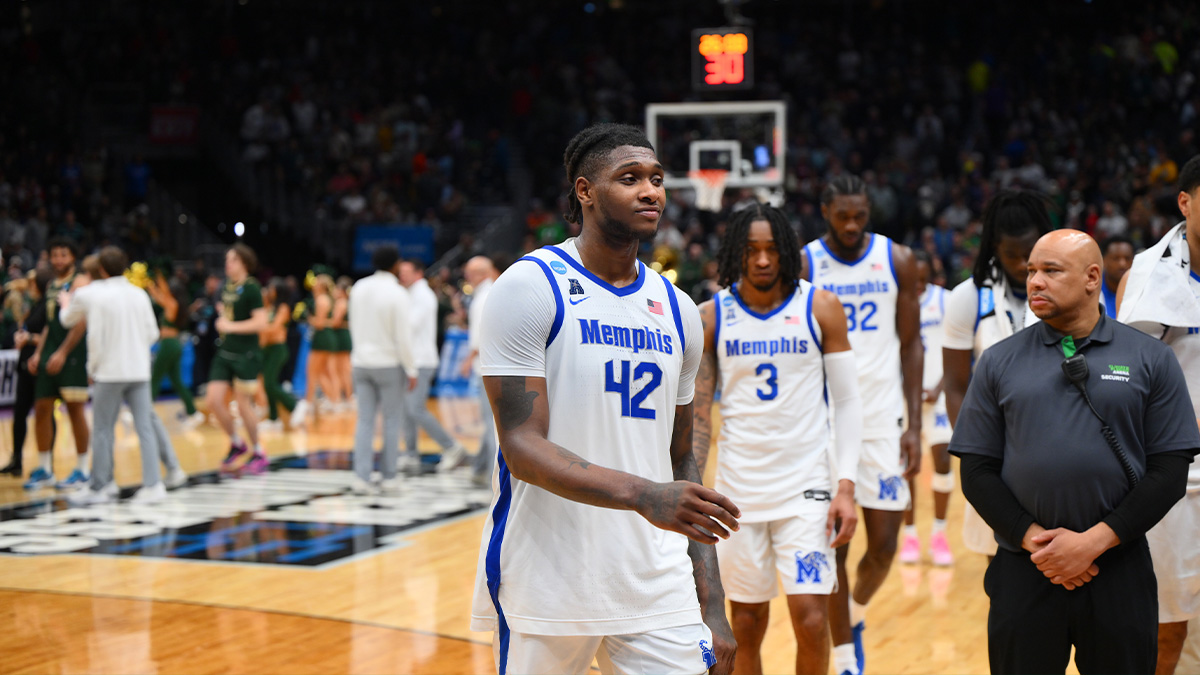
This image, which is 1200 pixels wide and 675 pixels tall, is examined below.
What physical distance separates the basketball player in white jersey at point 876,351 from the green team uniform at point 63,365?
6.89m

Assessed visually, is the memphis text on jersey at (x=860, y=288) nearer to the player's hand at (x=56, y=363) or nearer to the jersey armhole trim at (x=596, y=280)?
the jersey armhole trim at (x=596, y=280)

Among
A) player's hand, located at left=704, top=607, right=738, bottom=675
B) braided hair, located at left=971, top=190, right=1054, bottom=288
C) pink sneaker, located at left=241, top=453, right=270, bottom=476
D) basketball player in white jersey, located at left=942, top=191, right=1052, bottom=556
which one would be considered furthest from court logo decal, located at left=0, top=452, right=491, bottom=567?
player's hand, located at left=704, top=607, right=738, bottom=675

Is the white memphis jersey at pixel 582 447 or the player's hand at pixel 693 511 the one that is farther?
the white memphis jersey at pixel 582 447

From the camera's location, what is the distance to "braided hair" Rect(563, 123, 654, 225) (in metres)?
2.74

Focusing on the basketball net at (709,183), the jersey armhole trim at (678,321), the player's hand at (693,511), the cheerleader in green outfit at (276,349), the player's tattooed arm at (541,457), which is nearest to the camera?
the player's hand at (693,511)

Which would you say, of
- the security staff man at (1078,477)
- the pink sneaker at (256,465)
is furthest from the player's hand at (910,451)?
the pink sneaker at (256,465)

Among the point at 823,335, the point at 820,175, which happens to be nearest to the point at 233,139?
the point at 820,175

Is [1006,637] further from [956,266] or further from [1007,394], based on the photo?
[956,266]

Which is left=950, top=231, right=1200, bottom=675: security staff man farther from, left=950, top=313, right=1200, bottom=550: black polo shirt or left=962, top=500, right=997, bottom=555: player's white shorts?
left=962, top=500, right=997, bottom=555: player's white shorts

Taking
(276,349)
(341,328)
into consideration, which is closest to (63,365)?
(276,349)

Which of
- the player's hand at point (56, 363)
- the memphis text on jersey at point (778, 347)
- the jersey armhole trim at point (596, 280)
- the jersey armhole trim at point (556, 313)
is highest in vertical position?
the jersey armhole trim at point (596, 280)

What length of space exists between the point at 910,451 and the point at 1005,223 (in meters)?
1.08

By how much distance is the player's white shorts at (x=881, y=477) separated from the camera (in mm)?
4941

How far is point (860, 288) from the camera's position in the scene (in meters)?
5.18
